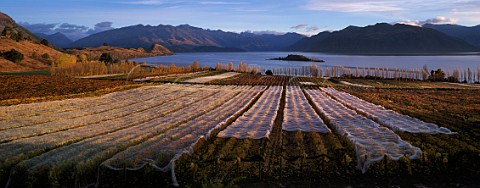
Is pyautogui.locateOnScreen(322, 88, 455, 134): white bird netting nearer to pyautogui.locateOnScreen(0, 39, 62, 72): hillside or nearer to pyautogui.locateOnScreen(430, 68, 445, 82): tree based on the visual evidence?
pyautogui.locateOnScreen(430, 68, 445, 82): tree

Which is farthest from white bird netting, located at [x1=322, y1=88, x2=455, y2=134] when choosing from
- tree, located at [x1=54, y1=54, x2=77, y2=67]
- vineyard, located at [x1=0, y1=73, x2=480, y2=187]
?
tree, located at [x1=54, y1=54, x2=77, y2=67]

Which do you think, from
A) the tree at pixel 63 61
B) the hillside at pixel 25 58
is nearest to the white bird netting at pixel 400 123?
the tree at pixel 63 61

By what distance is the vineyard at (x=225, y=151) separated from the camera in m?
11.6

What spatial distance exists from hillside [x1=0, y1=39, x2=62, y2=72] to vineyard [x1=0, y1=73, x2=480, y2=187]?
5664cm

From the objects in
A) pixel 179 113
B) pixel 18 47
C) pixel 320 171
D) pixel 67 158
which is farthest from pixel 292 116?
pixel 18 47

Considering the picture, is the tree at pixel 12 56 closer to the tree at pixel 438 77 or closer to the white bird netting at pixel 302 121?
the white bird netting at pixel 302 121

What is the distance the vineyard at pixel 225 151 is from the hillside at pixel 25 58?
56.6 meters

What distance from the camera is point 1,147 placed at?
551 inches

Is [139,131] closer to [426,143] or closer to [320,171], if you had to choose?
[320,171]

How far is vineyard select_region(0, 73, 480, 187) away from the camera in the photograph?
11.6 meters

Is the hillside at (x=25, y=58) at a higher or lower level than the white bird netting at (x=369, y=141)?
higher

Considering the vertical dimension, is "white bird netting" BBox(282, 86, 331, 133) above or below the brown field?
below

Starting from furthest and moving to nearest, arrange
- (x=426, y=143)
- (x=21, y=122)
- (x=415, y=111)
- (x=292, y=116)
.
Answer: (x=415, y=111)
(x=292, y=116)
(x=21, y=122)
(x=426, y=143)

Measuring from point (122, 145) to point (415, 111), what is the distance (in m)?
19.8
